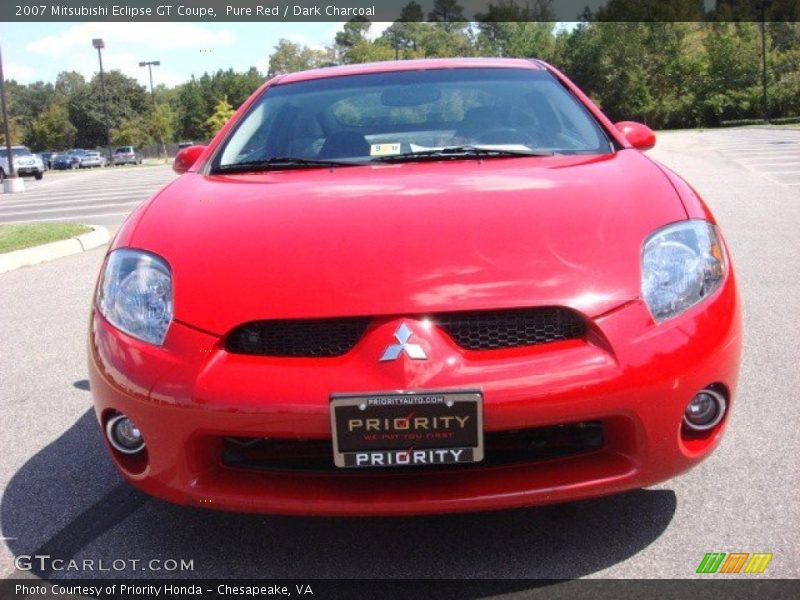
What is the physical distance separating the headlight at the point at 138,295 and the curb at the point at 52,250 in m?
5.76

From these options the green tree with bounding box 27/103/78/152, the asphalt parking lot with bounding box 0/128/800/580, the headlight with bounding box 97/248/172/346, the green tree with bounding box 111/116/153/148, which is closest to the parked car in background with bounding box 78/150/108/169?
the green tree with bounding box 111/116/153/148

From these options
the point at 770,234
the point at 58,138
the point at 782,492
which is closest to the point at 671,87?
the point at 58,138

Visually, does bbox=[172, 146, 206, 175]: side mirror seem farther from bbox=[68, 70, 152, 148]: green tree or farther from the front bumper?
bbox=[68, 70, 152, 148]: green tree

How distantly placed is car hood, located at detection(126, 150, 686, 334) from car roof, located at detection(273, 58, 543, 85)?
1.08 meters

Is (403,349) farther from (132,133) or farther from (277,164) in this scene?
(132,133)

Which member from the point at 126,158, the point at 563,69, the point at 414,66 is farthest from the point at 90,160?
the point at 414,66

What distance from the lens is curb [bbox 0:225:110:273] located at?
7.61 metres

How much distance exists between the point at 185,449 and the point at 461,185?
107cm

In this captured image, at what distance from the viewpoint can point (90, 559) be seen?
2293 millimetres

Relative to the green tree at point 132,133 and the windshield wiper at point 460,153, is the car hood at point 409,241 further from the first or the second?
the green tree at point 132,133

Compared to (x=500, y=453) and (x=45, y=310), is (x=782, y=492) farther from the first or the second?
(x=45, y=310)

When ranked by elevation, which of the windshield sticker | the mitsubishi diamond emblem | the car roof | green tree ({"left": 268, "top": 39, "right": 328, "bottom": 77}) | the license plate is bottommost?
the license plate

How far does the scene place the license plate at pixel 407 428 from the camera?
1.89m

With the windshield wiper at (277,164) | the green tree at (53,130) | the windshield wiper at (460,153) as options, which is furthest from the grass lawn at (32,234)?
the green tree at (53,130)
